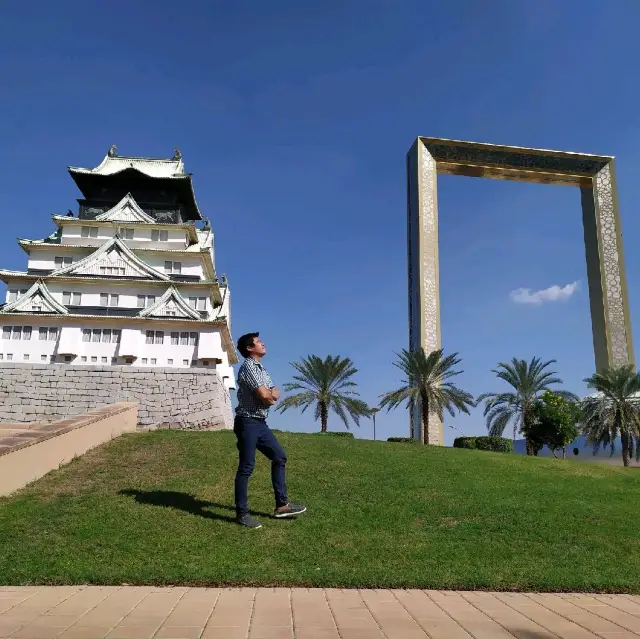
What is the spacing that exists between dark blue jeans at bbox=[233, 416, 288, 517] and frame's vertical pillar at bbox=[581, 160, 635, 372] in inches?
1292

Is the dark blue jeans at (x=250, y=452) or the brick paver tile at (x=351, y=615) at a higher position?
the dark blue jeans at (x=250, y=452)

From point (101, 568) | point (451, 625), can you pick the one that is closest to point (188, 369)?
point (101, 568)

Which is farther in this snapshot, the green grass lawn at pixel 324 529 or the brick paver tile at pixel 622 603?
the green grass lawn at pixel 324 529

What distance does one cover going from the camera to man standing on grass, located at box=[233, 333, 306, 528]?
690 centimetres

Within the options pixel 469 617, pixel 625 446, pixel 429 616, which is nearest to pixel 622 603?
pixel 469 617

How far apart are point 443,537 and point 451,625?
3045mm

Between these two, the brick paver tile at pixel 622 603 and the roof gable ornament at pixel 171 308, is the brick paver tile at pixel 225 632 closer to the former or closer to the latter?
the brick paver tile at pixel 622 603

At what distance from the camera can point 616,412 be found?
96.0ft

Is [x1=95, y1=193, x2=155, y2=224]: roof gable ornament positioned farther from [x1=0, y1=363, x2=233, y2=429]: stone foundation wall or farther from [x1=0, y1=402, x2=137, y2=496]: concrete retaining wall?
[x1=0, y1=402, x2=137, y2=496]: concrete retaining wall

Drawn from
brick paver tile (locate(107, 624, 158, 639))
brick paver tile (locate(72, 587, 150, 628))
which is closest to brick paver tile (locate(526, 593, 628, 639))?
brick paver tile (locate(107, 624, 158, 639))

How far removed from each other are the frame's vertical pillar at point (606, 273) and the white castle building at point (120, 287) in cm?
2388

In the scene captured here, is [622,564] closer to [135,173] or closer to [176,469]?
[176,469]

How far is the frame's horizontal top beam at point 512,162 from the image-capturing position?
35.2m

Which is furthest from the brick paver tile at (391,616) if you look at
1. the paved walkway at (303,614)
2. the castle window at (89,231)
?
the castle window at (89,231)
